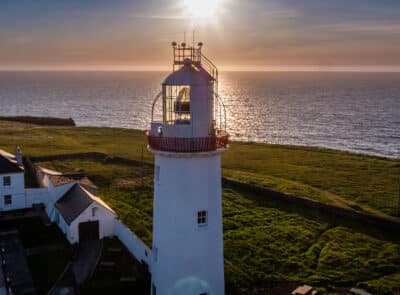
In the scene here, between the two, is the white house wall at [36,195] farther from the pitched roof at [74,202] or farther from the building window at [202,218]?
the building window at [202,218]

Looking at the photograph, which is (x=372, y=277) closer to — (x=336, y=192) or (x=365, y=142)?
(x=336, y=192)

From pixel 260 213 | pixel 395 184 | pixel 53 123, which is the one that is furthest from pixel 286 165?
pixel 53 123

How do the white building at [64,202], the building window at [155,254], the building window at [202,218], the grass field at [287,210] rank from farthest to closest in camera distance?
the white building at [64,202] < the grass field at [287,210] < the building window at [155,254] < the building window at [202,218]

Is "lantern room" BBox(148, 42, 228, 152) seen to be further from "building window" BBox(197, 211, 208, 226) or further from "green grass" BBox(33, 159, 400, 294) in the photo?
"green grass" BBox(33, 159, 400, 294)

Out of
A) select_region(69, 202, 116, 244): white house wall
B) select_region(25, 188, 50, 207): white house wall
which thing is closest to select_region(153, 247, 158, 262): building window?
select_region(69, 202, 116, 244): white house wall

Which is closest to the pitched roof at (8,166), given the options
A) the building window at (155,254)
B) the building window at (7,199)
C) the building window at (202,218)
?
the building window at (7,199)
